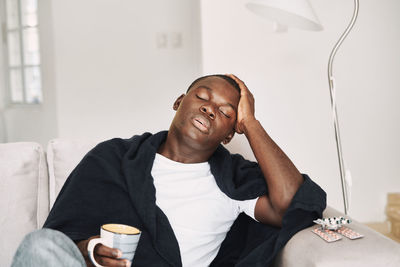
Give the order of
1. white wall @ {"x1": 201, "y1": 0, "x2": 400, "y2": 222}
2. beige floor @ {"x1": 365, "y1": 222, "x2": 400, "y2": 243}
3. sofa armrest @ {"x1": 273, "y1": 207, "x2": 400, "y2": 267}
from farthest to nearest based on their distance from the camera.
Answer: beige floor @ {"x1": 365, "y1": 222, "x2": 400, "y2": 243} → white wall @ {"x1": 201, "y1": 0, "x2": 400, "y2": 222} → sofa armrest @ {"x1": 273, "y1": 207, "x2": 400, "y2": 267}

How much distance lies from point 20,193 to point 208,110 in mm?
697

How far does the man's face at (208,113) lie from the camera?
139cm

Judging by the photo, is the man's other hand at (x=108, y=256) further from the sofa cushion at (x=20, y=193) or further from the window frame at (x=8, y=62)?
the window frame at (x=8, y=62)

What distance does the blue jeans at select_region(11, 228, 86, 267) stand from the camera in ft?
3.03

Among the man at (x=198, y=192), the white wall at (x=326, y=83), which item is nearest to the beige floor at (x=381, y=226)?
the white wall at (x=326, y=83)

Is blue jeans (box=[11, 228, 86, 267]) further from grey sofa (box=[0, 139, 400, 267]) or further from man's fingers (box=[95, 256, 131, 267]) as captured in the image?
grey sofa (box=[0, 139, 400, 267])

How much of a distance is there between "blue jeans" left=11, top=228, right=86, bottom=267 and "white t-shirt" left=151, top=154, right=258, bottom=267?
1.45 ft

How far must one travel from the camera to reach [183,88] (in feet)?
10.9

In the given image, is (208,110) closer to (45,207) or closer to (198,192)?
(198,192)

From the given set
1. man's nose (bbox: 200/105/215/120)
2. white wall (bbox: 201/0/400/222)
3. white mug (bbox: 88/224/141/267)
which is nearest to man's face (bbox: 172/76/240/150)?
man's nose (bbox: 200/105/215/120)

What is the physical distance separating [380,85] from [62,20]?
2277 millimetres

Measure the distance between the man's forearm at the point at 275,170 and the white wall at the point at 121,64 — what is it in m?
1.92

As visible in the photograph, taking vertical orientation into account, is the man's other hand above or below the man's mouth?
below

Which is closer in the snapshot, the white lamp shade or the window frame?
the white lamp shade
